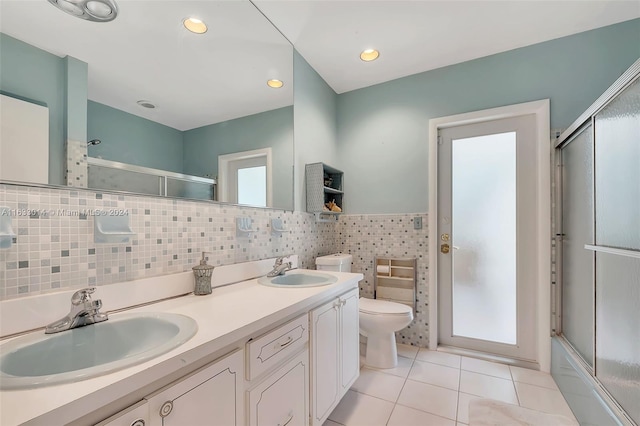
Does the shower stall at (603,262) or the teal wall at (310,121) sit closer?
the shower stall at (603,262)

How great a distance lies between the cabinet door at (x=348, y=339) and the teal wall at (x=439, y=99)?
1192 millimetres

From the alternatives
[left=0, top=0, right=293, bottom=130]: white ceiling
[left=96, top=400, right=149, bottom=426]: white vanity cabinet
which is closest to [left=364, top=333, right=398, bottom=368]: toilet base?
[left=96, top=400, right=149, bottom=426]: white vanity cabinet

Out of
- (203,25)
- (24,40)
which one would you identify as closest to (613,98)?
(203,25)

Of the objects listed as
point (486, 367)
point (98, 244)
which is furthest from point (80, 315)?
point (486, 367)

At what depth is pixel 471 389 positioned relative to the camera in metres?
1.87

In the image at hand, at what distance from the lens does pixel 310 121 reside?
95.4 inches

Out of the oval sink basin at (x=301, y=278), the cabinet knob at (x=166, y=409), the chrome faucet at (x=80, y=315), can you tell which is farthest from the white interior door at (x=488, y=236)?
the chrome faucet at (x=80, y=315)

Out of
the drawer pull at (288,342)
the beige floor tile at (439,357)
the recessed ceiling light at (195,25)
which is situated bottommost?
the beige floor tile at (439,357)

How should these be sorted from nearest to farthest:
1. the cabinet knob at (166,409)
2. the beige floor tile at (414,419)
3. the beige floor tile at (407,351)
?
the cabinet knob at (166,409), the beige floor tile at (414,419), the beige floor tile at (407,351)

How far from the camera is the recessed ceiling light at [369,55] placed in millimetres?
2241

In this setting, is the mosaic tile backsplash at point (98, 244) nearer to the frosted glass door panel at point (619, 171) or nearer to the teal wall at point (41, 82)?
the teal wall at point (41, 82)

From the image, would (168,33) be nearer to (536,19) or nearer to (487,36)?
(487,36)

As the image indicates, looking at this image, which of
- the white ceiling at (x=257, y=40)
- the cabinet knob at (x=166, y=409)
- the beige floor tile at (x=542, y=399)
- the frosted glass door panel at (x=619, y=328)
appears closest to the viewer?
the cabinet knob at (x=166, y=409)

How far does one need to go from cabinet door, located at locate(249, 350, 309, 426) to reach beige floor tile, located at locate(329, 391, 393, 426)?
0.45 metres
